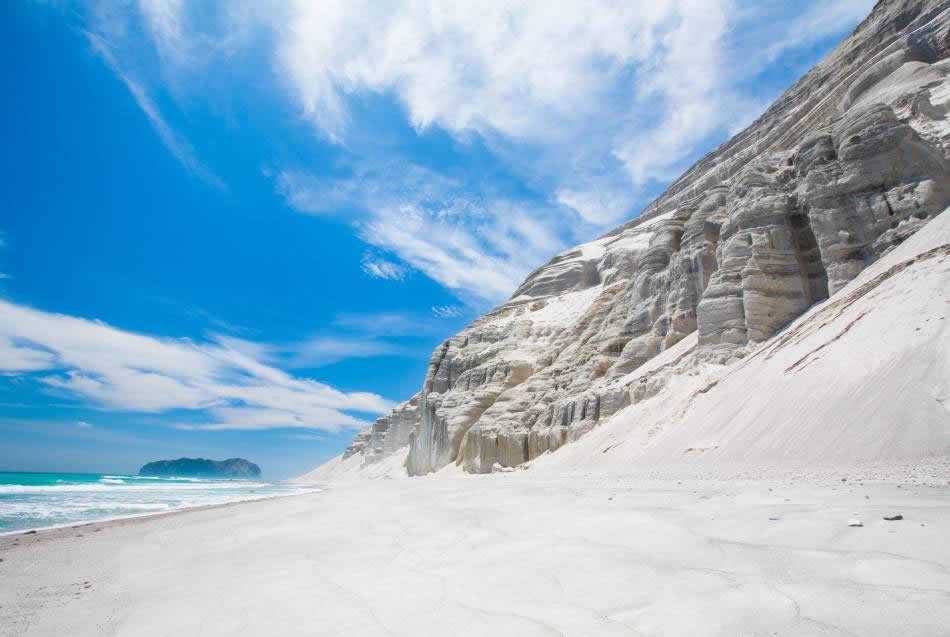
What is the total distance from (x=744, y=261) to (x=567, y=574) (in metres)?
19.8

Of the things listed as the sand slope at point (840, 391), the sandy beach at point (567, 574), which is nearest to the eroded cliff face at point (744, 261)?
the sand slope at point (840, 391)

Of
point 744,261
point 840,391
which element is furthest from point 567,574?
point 744,261

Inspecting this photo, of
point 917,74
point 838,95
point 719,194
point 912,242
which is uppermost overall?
point 838,95

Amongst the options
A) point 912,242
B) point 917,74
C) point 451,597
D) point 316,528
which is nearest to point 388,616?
point 451,597

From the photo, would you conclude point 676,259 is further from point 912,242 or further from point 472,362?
point 472,362

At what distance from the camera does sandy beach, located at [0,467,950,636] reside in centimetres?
289

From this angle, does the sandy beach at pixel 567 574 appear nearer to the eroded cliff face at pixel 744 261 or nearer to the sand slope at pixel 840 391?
the sand slope at pixel 840 391

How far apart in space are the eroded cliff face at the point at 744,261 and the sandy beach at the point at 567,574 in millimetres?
13384

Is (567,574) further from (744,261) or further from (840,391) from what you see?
(744,261)

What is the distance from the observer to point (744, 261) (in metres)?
20.1

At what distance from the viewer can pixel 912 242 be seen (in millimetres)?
14414

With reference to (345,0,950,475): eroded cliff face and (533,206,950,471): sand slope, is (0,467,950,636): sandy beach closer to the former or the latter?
(533,206,950,471): sand slope

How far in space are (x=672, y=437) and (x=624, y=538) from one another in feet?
34.7

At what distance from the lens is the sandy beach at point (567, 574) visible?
289 cm
